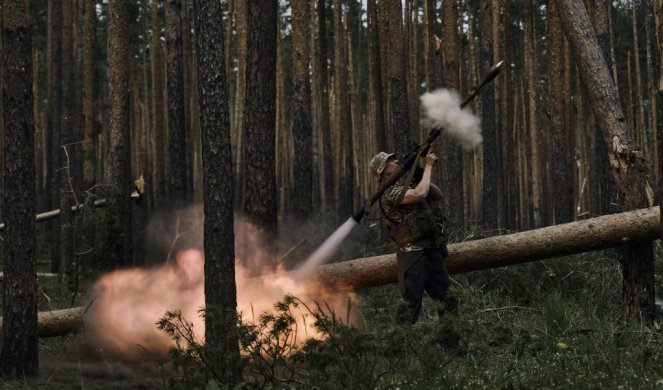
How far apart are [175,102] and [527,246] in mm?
7491

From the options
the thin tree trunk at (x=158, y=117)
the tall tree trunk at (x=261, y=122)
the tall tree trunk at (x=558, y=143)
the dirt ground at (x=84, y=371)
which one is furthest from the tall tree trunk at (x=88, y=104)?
the tall tree trunk at (x=558, y=143)

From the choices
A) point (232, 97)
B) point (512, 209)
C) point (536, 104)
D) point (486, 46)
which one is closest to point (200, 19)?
point (486, 46)

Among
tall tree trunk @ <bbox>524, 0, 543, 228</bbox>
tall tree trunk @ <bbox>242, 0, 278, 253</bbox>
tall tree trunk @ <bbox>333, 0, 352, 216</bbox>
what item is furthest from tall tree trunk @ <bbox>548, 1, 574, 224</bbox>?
tall tree trunk @ <bbox>242, 0, 278, 253</bbox>

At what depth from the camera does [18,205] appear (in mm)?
6906

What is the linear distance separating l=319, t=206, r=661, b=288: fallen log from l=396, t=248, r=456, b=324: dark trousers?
20.1 inches

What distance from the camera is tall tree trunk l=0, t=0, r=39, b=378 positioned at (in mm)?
6914

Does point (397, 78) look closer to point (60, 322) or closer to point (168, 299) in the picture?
point (168, 299)

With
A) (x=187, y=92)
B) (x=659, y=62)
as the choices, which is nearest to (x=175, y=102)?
(x=659, y=62)

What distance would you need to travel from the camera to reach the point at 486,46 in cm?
1628

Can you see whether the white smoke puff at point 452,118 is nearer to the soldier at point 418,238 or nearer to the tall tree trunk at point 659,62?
→ the soldier at point 418,238

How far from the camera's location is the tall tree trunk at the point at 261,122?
28.9ft

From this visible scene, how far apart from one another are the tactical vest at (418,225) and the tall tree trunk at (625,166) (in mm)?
1863

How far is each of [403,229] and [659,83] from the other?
2.81 m

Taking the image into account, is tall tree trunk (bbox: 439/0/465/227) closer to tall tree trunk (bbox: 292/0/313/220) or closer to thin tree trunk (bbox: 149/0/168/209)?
tall tree trunk (bbox: 292/0/313/220)
